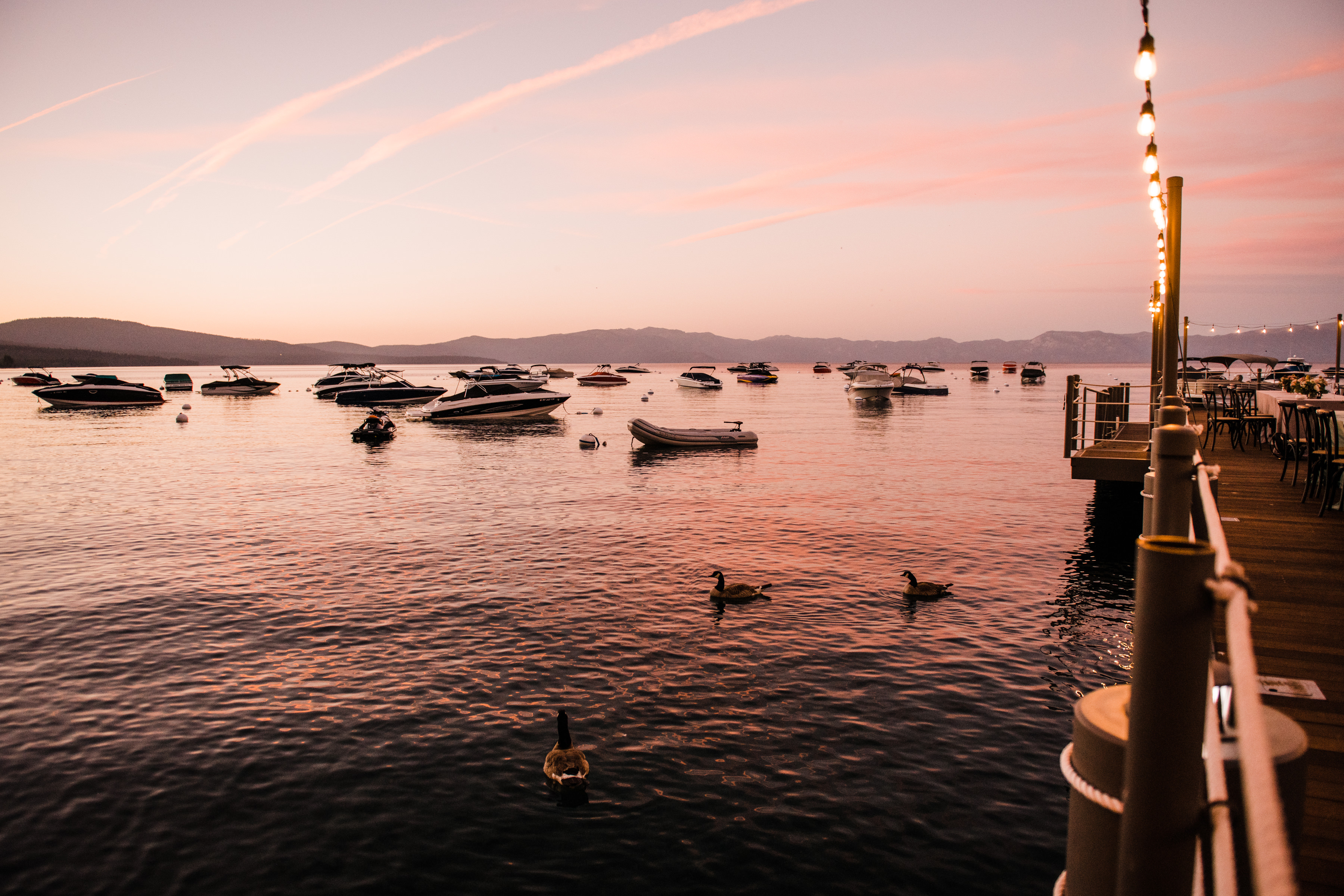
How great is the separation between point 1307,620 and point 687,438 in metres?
36.1

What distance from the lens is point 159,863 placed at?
27.2ft

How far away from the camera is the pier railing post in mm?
2482

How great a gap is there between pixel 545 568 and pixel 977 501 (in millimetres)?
16313

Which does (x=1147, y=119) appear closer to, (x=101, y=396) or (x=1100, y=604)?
(x=1100, y=604)

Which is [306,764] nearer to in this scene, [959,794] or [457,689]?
[457,689]

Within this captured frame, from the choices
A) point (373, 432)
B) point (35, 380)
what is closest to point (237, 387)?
point (35, 380)

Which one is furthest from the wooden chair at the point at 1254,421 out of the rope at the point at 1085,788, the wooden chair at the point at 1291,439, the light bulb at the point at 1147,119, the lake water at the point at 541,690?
the rope at the point at 1085,788

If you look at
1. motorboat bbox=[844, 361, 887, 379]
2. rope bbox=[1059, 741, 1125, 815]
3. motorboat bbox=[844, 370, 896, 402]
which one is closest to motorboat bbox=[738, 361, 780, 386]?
motorboat bbox=[844, 361, 887, 379]

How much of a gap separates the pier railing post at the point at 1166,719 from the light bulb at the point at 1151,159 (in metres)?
7.31

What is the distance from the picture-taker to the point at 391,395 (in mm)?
84875

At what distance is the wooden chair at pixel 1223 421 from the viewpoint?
24.3 m

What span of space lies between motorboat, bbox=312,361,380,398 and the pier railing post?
3740 inches

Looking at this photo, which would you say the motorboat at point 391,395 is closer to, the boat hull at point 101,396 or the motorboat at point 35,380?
the boat hull at point 101,396

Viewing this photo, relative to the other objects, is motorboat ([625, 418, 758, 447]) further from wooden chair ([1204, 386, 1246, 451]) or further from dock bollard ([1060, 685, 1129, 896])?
dock bollard ([1060, 685, 1129, 896])
